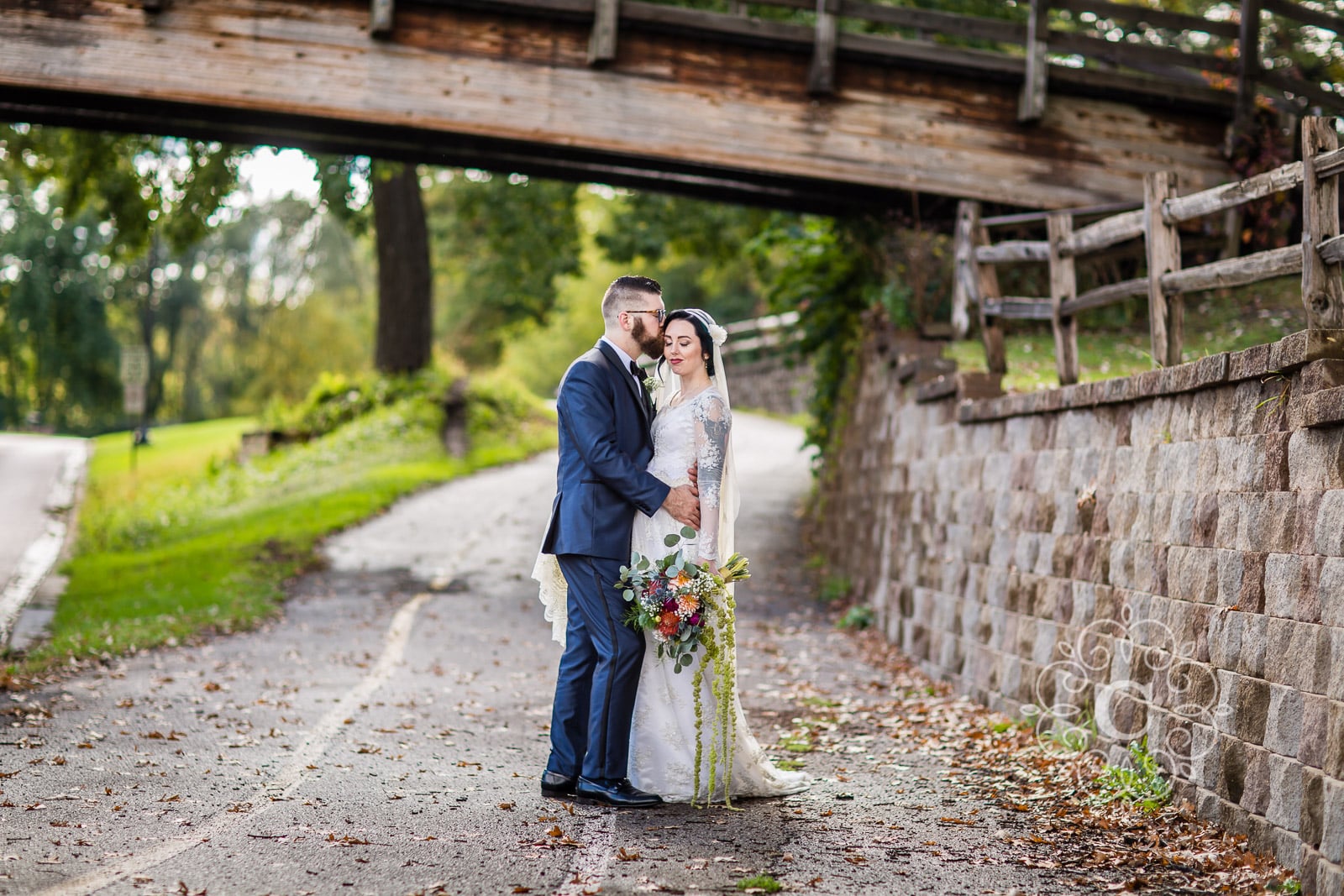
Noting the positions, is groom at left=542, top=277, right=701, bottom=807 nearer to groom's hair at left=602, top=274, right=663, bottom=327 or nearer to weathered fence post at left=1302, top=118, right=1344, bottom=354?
groom's hair at left=602, top=274, right=663, bottom=327

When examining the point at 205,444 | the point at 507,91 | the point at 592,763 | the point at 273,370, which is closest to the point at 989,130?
the point at 507,91

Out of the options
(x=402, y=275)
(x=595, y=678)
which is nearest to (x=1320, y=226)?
(x=595, y=678)

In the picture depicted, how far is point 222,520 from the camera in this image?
19.6 meters

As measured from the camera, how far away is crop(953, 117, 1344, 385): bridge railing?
237 inches

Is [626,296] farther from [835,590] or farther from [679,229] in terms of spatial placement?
[679,229]

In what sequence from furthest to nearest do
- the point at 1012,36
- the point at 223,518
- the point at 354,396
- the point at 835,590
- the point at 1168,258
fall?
the point at 354,396, the point at 223,518, the point at 835,590, the point at 1012,36, the point at 1168,258

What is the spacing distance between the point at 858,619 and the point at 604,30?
20.7 ft

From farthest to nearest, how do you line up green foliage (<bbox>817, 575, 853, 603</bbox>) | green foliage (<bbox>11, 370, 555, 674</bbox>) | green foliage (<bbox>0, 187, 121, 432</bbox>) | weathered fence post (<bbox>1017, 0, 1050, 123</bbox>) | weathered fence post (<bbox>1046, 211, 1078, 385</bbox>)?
green foliage (<bbox>0, 187, 121, 432</bbox>) < green foliage (<bbox>817, 575, 853, 603</bbox>) < green foliage (<bbox>11, 370, 555, 674</bbox>) < weathered fence post (<bbox>1017, 0, 1050, 123</bbox>) < weathered fence post (<bbox>1046, 211, 1078, 385</bbox>)

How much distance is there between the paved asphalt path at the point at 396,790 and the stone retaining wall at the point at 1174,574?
1015mm

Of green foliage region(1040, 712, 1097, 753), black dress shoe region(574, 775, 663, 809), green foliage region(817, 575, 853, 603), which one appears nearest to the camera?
black dress shoe region(574, 775, 663, 809)

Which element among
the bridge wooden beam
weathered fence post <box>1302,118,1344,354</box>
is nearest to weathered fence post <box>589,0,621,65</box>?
the bridge wooden beam

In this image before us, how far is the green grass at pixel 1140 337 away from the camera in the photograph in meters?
Answer: 11.1

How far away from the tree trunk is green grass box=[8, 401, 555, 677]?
1.38m

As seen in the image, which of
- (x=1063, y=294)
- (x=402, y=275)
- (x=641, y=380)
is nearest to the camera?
(x=641, y=380)
